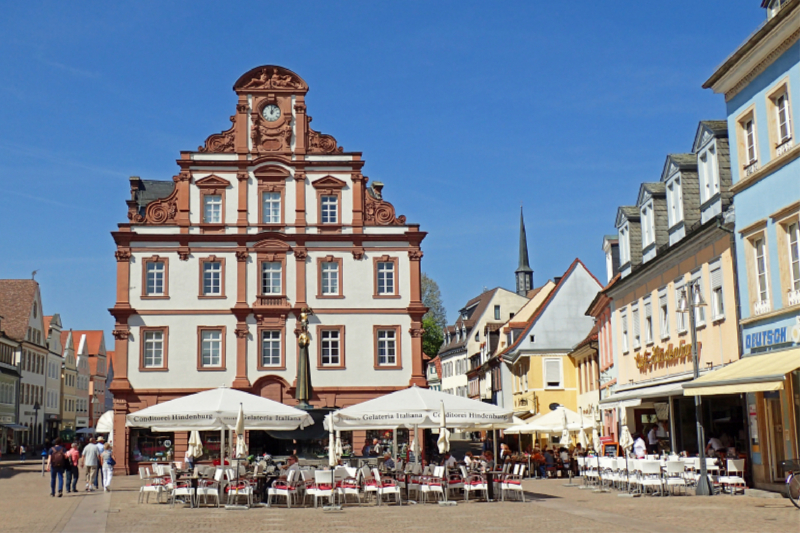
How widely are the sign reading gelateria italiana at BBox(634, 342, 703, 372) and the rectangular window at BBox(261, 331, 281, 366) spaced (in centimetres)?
1873

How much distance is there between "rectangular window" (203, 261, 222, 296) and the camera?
153 ft

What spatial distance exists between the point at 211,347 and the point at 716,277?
88.9 ft

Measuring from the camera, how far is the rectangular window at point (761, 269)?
2261 cm

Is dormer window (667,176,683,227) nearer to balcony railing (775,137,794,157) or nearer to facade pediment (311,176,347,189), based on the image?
balcony railing (775,137,794,157)

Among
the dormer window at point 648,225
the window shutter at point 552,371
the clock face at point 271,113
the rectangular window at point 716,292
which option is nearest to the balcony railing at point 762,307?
the rectangular window at point 716,292

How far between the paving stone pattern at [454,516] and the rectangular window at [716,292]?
539 centimetres

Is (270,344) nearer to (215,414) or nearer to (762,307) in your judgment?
(215,414)

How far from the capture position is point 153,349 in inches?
1816

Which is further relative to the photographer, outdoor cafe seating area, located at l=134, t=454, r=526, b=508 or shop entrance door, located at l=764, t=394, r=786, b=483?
outdoor cafe seating area, located at l=134, t=454, r=526, b=508

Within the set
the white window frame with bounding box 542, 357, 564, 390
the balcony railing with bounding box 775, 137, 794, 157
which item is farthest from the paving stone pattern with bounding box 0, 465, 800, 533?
the white window frame with bounding box 542, 357, 564, 390

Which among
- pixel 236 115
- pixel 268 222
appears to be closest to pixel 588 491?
pixel 268 222

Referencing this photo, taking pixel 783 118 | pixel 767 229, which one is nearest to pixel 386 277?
pixel 767 229

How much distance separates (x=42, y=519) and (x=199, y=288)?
88.6ft

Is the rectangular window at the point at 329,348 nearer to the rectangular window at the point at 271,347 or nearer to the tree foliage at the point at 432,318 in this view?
the rectangular window at the point at 271,347
